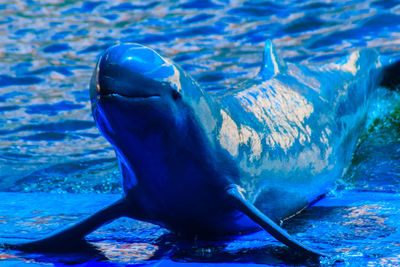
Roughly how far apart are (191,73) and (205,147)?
30.3 ft

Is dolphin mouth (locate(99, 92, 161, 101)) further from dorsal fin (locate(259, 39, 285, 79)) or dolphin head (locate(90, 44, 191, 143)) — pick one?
dorsal fin (locate(259, 39, 285, 79))

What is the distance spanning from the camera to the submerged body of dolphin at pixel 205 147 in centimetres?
304

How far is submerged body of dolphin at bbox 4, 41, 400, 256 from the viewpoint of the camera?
3035mm

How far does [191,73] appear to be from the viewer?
1258 centimetres

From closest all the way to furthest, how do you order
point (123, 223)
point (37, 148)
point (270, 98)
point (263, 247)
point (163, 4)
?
point (263, 247), point (123, 223), point (270, 98), point (37, 148), point (163, 4)

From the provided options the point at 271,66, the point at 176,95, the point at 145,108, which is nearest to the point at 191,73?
the point at 271,66

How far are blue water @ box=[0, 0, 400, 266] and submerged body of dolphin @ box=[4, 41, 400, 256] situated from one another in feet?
0.57

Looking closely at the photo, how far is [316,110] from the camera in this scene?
513cm

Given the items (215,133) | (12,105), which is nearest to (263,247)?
(215,133)

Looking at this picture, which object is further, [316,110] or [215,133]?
[316,110]

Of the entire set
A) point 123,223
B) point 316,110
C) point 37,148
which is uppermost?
point 316,110

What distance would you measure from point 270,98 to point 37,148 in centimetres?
512

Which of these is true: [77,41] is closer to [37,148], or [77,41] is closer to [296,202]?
[37,148]

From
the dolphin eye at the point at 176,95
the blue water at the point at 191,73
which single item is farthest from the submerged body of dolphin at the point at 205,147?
the blue water at the point at 191,73
